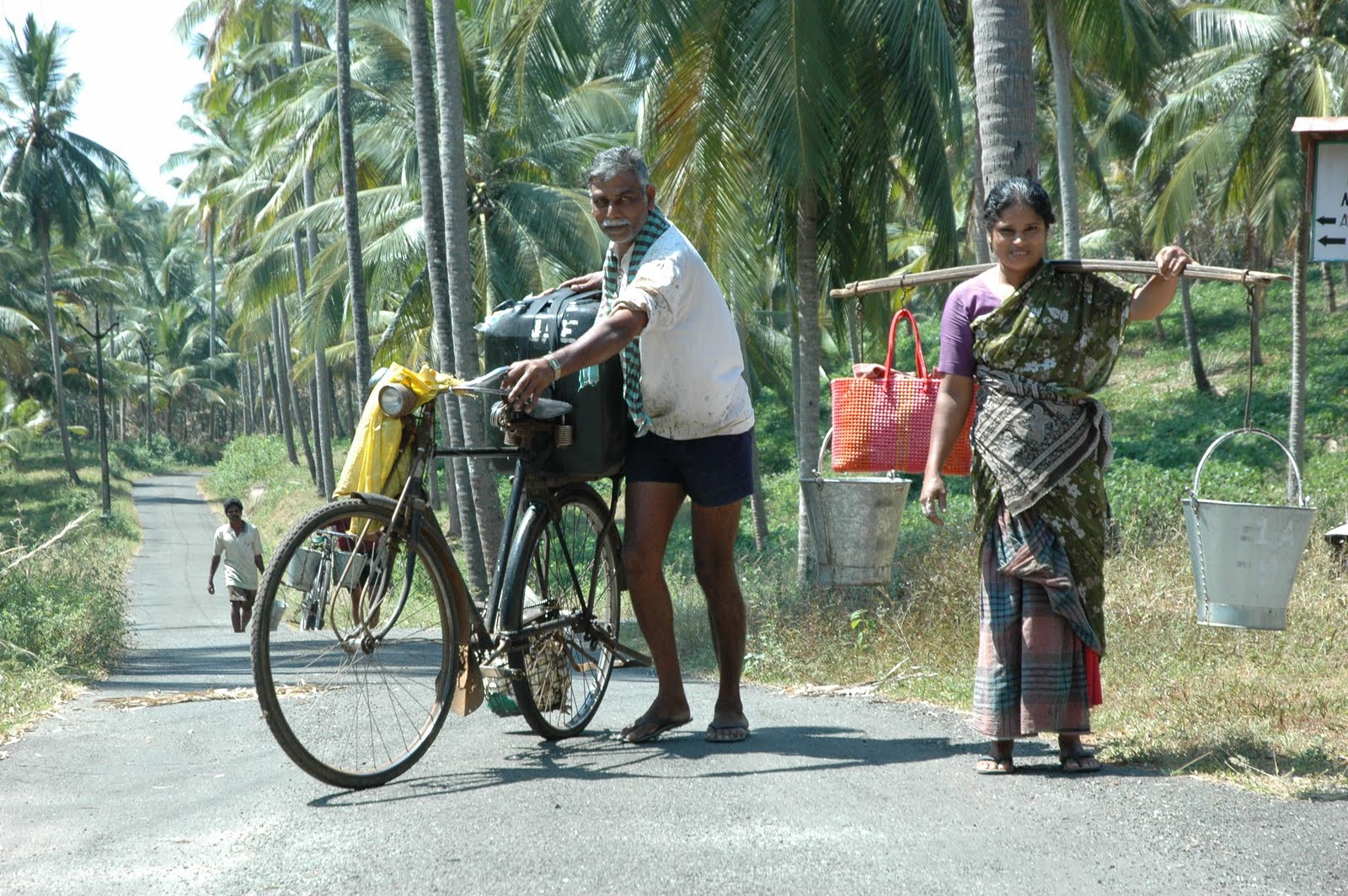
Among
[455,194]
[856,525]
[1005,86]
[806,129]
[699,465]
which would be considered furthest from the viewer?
[455,194]

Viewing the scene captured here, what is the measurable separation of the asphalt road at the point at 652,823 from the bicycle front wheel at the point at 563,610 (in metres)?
0.18

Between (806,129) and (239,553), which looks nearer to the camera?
(806,129)

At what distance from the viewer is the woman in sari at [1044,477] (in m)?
4.22

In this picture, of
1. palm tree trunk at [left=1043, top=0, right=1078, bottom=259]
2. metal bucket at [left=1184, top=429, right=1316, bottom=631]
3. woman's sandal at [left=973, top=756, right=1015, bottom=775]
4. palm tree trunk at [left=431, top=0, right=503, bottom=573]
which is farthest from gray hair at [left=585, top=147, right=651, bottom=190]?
palm tree trunk at [left=1043, top=0, right=1078, bottom=259]

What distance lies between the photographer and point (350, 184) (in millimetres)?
19469

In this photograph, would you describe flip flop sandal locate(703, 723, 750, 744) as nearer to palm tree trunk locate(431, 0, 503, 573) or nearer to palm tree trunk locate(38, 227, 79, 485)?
palm tree trunk locate(431, 0, 503, 573)

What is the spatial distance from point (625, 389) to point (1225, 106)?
21.9 meters

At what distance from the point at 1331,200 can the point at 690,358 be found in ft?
8.14

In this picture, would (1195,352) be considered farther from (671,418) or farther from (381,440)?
(381,440)

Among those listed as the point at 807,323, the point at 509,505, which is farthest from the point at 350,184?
the point at 509,505

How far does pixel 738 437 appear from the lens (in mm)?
4781

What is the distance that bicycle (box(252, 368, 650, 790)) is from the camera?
405 centimetres

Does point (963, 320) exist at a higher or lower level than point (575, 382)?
higher

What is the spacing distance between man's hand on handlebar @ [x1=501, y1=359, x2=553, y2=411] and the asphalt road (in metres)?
1.21
